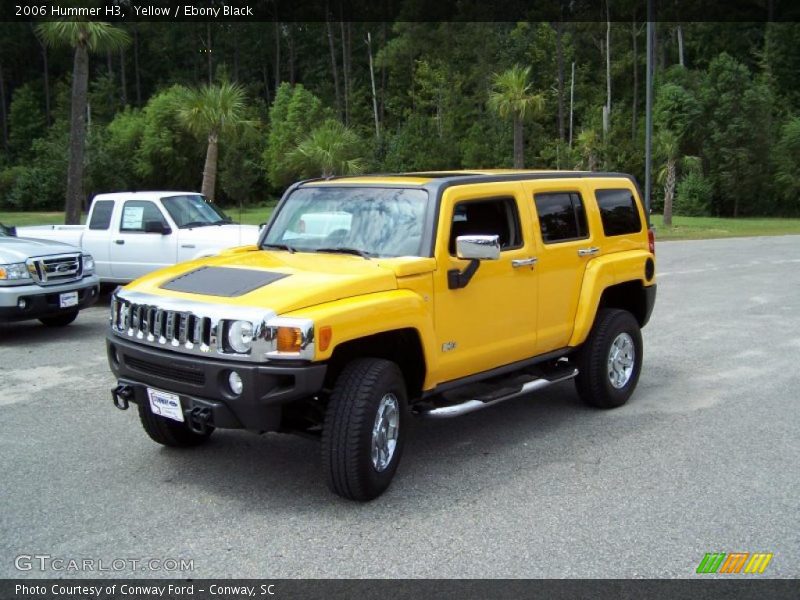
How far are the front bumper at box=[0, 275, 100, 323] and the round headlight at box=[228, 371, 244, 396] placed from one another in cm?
609

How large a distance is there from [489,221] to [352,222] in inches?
37.6

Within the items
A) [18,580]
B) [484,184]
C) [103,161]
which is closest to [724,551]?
[484,184]

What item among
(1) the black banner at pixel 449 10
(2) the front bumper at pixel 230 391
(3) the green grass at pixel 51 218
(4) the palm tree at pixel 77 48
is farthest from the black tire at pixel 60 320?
(1) the black banner at pixel 449 10

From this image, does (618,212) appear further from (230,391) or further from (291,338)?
(230,391)

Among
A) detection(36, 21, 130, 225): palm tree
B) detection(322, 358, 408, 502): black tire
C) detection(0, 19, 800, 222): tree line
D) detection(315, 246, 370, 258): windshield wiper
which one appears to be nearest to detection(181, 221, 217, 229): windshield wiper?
detection(315, 246, 370, 258): windshield wiper

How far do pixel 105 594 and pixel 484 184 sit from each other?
139 inches

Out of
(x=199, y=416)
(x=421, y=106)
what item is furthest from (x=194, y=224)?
(x=421, y=106)

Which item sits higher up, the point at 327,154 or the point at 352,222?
the point at 327,154

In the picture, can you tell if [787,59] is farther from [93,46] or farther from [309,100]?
[93,46]

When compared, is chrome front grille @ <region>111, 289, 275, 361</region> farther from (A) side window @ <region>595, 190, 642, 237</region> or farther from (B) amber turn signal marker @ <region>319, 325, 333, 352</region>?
(A) side window @ <region>595, 190, 642, 237</region>

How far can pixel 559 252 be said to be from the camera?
648cm

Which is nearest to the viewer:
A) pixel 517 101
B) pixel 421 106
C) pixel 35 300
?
pixel 35 300

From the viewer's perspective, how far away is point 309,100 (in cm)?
6506

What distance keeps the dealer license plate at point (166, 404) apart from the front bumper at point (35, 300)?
545cm
